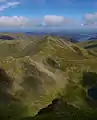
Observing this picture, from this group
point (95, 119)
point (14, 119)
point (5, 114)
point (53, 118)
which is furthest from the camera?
point (5, 114)

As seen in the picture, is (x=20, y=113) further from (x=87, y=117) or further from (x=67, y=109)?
(x=87, y=117)

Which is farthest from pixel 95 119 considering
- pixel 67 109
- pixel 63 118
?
pixel 67 109

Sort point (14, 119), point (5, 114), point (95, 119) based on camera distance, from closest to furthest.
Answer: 1. point (95, 119)
2. point (14, 119)
3. point (5, 114)

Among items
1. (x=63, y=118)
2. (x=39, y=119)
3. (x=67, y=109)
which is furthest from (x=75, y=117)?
(x=67, y=109)

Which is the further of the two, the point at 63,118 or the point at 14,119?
the point at 14,119

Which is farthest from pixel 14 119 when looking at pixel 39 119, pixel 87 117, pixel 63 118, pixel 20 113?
pixel 87 117

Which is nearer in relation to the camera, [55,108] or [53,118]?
[53,118]

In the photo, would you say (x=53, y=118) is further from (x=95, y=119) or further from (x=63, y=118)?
(x=95, y=119)

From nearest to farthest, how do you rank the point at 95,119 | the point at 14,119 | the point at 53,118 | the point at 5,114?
1. the point at 95,119
2. the point at 53,118
3. the point at 14,119
4. the point at 5,114
